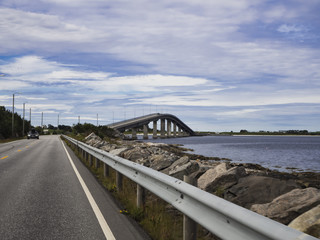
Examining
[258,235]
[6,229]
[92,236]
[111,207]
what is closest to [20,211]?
[6,229]

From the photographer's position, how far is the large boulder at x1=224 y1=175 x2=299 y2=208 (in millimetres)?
6699

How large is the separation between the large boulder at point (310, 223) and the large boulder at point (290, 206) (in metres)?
1.10

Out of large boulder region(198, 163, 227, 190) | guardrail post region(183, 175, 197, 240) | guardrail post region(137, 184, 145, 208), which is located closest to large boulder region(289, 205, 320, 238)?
guardrail post region(183, 175, 197, 240)

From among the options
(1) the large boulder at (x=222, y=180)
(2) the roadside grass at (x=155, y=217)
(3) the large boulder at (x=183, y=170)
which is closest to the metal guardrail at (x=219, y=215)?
(2) the roadside grass at (x=155, y=217)

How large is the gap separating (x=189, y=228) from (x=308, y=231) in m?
1.46

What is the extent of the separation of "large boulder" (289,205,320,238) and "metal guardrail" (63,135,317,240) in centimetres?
115

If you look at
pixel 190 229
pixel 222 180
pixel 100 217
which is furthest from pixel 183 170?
→ pixel 190 229

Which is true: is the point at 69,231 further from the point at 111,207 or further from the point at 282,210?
the point at 282,210

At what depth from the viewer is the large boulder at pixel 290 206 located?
17.3 feet

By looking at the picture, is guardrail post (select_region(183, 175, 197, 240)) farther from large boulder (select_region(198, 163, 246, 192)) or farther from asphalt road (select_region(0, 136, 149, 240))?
large boulder (select_region(198, 163, 246, 192))

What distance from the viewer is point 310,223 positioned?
3.97 meters

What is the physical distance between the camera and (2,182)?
10305 mm

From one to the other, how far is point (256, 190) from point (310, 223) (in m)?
3.00

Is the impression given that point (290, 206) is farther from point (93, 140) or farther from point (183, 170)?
point (93, 140)
